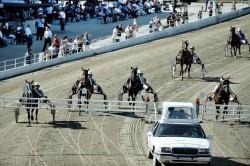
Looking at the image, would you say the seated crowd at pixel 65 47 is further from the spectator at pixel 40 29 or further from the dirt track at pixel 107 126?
the spectator at pixel 40 29

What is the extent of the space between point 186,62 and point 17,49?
12259mm

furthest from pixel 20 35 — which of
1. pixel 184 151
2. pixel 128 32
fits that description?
pixel 184 151

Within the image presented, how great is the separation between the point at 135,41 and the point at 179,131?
986 inches

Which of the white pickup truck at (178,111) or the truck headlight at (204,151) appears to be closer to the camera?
the truck headlight at (204,151)

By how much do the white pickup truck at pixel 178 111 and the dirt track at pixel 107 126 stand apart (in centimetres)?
133

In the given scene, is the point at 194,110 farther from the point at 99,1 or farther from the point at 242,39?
the point at 99,1

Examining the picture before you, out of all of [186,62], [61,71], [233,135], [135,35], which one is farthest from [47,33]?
[233,135]

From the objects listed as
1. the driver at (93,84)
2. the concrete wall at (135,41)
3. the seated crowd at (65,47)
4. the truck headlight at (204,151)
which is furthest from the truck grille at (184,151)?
the seated crowd at (65,47)

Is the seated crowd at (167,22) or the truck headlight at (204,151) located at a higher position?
the seated crowd at (167,22)

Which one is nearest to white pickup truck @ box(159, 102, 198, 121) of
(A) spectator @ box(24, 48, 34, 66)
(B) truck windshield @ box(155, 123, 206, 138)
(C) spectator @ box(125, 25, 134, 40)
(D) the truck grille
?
(B) truck windshield @ box(155, 123, 206, 138)

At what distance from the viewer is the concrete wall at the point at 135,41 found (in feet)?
109

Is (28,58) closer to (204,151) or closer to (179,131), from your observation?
(179,131)

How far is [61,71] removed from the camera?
33.7m

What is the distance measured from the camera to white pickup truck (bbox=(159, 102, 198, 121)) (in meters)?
18.8
